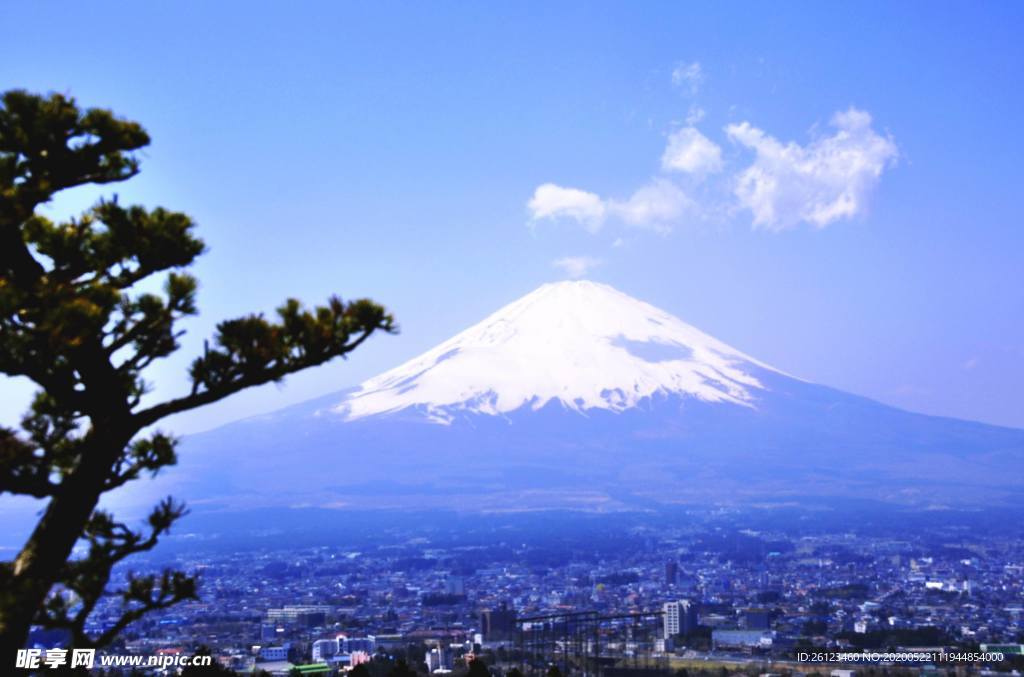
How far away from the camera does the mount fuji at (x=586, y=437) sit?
81.1 meters

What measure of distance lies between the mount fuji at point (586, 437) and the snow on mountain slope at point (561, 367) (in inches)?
7.2

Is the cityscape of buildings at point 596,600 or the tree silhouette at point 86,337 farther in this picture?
the cityscape of buildings at point 596,600

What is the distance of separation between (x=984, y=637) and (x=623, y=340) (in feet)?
306

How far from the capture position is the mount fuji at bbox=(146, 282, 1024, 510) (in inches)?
3194

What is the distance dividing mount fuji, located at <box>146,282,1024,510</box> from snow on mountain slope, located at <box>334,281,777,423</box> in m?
0.18

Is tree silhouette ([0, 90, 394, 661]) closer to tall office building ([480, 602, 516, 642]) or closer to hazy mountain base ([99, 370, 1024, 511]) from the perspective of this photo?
tall office building ([480, 602, 516, 642])

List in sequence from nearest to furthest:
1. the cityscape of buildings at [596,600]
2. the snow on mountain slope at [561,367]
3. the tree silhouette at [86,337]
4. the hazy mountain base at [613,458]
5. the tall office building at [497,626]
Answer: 1. the tree silhouette at [86,337]
2. the cityscape of buildings at [596,600]
3. the tall office building at [497,626]
4. the hazy mountain base at [613,458]
5. the snow on mountain slope at [561,367]

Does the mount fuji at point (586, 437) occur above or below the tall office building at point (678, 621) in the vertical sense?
above

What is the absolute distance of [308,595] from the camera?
96.5 ft

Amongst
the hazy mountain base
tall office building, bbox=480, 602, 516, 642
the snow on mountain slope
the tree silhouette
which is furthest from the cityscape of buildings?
the snow on mountain slope

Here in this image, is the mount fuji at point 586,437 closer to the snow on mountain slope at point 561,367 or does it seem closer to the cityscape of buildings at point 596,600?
the snow on mountain slope at point 561,367

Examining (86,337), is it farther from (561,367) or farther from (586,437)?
(561,367)

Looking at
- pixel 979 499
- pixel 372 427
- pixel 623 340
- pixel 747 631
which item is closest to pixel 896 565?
Result: pixel 747 631

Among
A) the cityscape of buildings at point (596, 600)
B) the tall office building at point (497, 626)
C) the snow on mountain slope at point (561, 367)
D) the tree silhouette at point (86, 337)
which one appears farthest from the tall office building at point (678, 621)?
the snow on mountain slope at point (561, 367)
